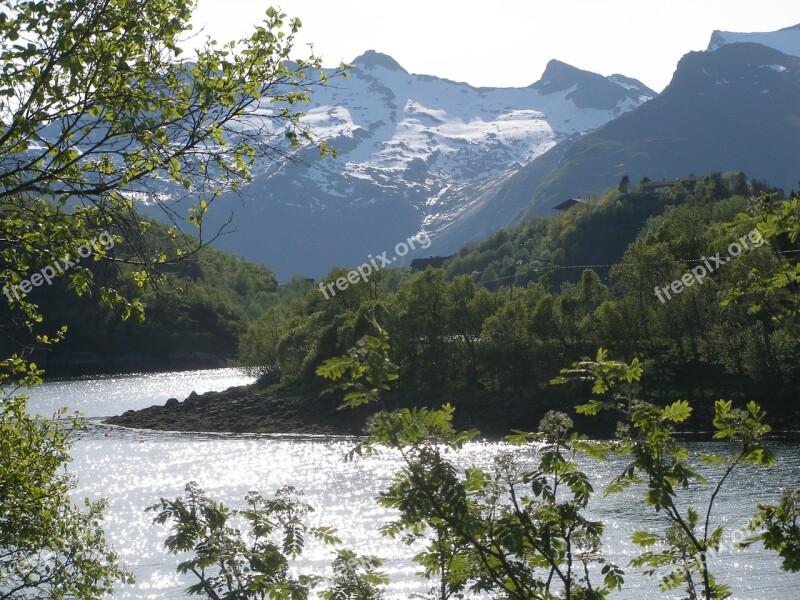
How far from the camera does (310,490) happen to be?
141ft

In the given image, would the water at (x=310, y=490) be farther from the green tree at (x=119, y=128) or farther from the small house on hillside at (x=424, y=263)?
the small house on hillside at (x=424, y=263)

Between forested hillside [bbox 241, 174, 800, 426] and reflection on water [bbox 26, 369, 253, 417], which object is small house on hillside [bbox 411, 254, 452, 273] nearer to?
reflection on water [bbox 26, 369, 253, 417]

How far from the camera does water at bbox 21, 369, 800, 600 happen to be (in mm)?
27359

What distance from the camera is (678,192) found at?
127 meters

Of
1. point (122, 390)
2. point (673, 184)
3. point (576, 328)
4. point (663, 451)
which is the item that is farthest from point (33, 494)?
point (673, 184)

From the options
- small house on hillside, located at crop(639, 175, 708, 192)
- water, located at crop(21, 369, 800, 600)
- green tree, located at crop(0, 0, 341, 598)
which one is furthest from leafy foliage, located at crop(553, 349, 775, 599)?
small house on hillside, located at crop(639, 175, 708, 192)

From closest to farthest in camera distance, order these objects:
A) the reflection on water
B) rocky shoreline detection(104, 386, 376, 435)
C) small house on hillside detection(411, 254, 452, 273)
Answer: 1. rocky shoreline detection(104, 386, 376, 435)
2. the reflection on water
3. small house on hillside detection(411, 254, 452, 273)

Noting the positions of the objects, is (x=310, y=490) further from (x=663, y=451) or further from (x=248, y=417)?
(x=663, y=451)

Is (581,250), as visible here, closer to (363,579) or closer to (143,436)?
(143,436)

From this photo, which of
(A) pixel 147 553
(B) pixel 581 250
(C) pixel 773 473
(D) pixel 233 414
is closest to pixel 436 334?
(D) pixel 233 414

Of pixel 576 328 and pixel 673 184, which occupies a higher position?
pixel 673 184

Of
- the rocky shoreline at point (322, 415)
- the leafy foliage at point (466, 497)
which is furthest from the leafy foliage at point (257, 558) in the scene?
the rocky shoreline at point (322, 415)

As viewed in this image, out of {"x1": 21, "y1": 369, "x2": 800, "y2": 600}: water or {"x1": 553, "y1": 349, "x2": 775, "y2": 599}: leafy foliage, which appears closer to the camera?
{"x1": 553, "y1": 349, "x2": 775, "y2": 599}: leafy foliage

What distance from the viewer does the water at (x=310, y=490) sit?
2736 centimetres
